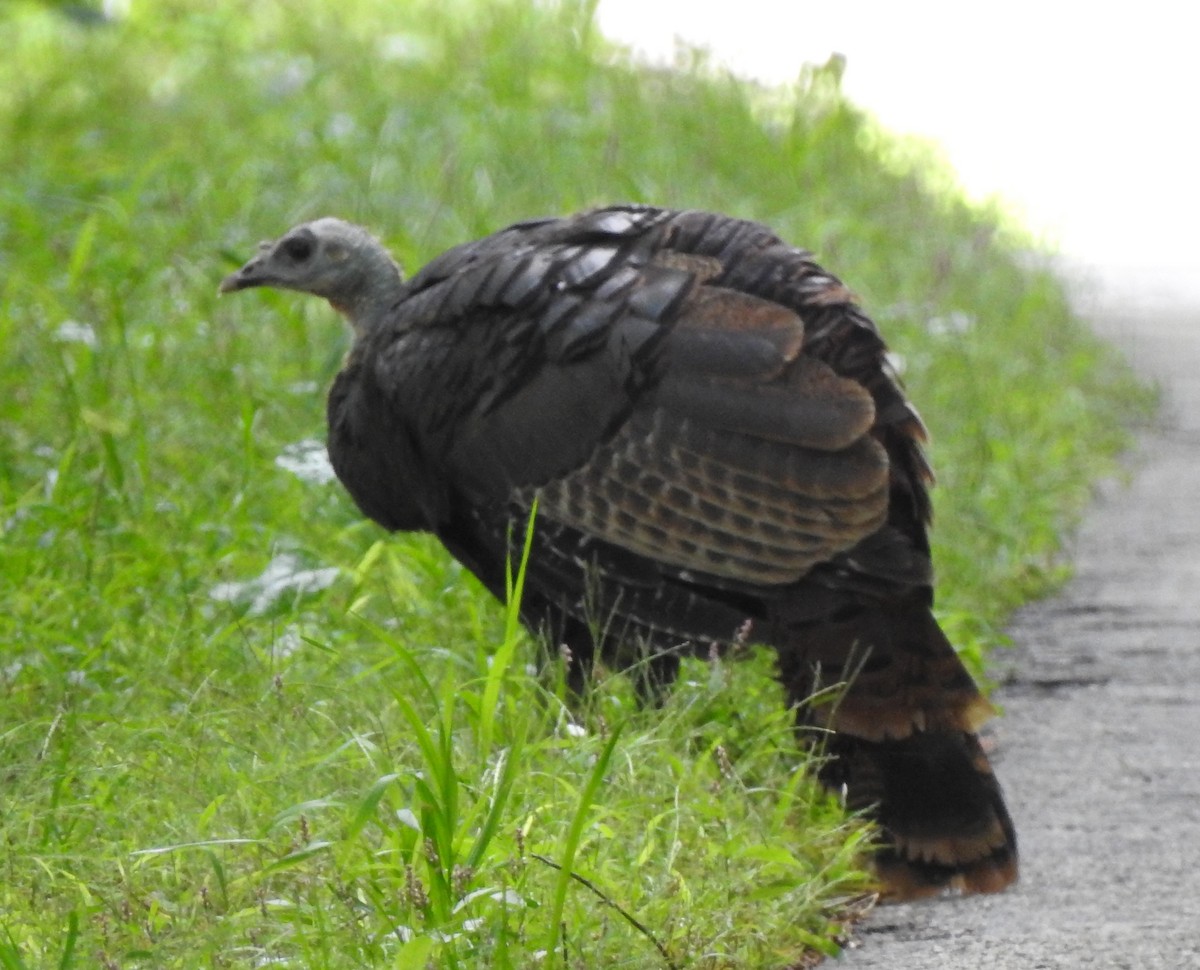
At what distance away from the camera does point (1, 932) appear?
3.04m

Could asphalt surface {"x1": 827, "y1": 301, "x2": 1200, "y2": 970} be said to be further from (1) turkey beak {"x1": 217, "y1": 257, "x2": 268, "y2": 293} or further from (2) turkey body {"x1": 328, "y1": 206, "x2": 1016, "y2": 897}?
(1) turkey beak {"x1": 217, "y1": 257, "x2": 268, "y2": 293}

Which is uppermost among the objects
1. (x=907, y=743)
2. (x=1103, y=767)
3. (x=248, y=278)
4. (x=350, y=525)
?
(x=248, y=278)

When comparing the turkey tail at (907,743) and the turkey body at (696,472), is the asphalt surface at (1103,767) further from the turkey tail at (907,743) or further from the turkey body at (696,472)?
the turkey body at (696,472)

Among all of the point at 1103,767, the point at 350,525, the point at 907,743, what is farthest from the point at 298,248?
the point at 1103,767

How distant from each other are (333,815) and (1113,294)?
8.91 metres

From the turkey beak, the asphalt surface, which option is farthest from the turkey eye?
the asphalt surface

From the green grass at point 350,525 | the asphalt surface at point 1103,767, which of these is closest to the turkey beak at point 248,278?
the green grass at point 350,525

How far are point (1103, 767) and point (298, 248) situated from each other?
2.23 metres

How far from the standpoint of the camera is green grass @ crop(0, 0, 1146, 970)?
10.2 ft

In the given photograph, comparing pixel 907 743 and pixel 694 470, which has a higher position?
pixel 694 470

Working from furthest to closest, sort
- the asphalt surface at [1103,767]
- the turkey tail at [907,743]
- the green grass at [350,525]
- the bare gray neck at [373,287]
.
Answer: the bare gray neck at [373,287], the turkey tail at [907,743], the asphalt surface at [1103,767], the green grass at [350,525]

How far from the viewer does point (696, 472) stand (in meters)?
3.86

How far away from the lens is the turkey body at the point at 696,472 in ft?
12.3

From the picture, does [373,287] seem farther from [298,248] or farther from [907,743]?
[907,743]
